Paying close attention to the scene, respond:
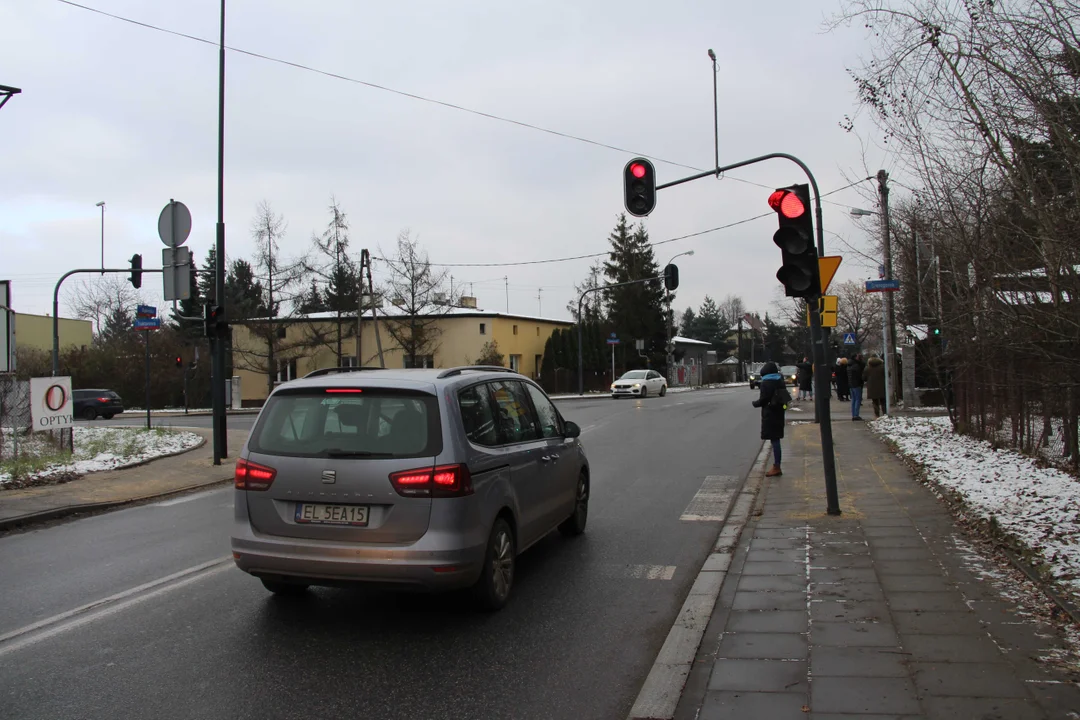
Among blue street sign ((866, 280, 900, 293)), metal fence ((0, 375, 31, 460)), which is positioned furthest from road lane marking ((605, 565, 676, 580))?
metal fence ((0, 375, 31, 460))

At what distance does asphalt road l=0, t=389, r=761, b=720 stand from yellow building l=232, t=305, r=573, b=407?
40.6 m

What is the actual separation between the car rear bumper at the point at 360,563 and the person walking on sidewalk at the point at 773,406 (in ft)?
24.4

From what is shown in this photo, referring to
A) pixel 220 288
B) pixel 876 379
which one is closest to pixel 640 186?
pixel 220 288

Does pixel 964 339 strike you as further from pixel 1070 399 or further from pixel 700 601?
pixel 700 601

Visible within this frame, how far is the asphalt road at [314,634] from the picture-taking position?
4.25 meters

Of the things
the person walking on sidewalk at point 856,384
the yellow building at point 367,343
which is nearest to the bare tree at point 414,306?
the yellow building at point 367,343

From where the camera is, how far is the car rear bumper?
523cm

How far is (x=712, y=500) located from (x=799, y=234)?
141 inches

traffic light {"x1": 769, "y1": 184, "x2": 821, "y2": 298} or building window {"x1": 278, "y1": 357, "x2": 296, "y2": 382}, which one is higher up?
traffic light {"x1": 769, "y1": 184, "x2": 821, "y2": 298}

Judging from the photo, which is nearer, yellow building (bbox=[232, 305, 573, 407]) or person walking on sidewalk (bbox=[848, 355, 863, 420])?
person walking on sidewalk (bbox=[848, 355, 863, 420])

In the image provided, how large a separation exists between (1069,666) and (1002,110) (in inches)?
151

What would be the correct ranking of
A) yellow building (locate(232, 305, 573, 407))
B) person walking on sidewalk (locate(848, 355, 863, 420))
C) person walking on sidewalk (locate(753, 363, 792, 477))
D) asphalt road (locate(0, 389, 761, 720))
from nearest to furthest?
1. asphalt road (locate(0, 389, 761, 720))
2. person walking on sidewalk (locate(753, 363, 792, 477))
3. person walking on sidewalk (locate(848, 355, 863, 420))
4. yellow building (locate(232, 305, 573, 407))

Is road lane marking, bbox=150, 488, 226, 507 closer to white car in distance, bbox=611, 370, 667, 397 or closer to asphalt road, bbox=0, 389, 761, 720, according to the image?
asphalt road, bbox=0, 389, 761, 720

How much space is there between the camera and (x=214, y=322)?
15.0m
